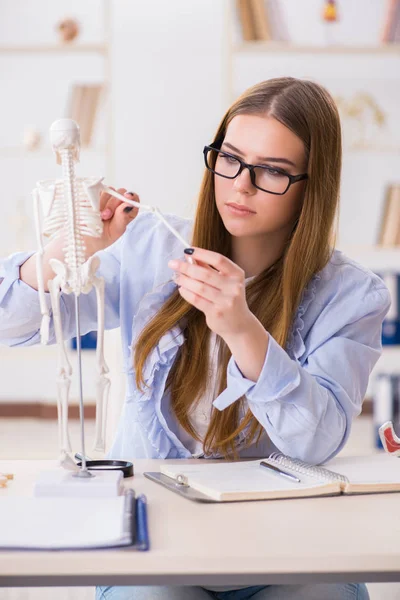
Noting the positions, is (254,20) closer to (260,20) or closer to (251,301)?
(260,20)

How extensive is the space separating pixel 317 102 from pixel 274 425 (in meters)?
0.62

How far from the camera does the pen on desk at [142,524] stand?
0.94 metres

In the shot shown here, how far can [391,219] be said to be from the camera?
4098 mm

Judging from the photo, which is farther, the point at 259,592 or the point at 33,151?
the point at 33,151

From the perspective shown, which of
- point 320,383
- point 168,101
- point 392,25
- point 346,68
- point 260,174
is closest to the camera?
point 320,383

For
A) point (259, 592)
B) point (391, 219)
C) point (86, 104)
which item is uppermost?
point (86, 104)

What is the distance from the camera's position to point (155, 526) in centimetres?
103

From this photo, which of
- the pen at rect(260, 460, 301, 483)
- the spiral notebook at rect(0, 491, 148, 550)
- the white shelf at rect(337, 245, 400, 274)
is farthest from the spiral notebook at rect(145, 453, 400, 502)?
the white shelf at rect(337, 245, 400, 274)

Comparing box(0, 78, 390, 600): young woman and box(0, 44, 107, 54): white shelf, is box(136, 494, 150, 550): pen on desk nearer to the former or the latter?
box(0, 78, 390, 600): young woman

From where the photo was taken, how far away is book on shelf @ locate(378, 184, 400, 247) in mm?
4062

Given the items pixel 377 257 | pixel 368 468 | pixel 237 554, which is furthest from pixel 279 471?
pixel 377 257

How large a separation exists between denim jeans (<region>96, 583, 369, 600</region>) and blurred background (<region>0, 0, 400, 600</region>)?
2.48m

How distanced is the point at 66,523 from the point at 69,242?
0.42 m

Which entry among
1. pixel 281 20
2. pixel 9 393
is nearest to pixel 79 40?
pixel 281 20
